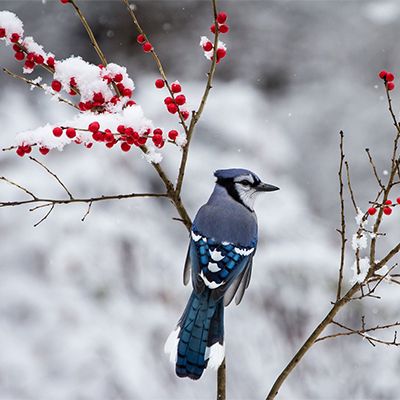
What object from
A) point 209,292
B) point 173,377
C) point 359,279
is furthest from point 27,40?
point 173,377

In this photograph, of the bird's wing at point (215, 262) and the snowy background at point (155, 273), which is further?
the snowy background at point (155, 273)

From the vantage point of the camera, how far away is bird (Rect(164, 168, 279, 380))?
57.0 inches

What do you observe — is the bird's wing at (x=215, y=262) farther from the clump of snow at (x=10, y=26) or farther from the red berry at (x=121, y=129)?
the clump of snow at (x=10, y=26)

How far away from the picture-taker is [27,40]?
55.2 inches

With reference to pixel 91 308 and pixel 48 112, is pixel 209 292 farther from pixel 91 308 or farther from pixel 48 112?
pixel 48 112

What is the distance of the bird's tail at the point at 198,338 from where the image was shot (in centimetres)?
133

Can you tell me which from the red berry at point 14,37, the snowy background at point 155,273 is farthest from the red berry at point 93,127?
the snowy background at point 155,273

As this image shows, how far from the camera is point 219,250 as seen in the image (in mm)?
1476

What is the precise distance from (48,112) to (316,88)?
2.54 meters

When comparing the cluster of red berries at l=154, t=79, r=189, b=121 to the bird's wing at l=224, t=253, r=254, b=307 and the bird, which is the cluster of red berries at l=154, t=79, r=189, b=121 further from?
the bird's wing at l=224, t=253, r=254, b=307

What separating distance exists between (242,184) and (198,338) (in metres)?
0.35

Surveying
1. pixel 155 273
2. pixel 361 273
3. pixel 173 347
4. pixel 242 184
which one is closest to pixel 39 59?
pixel 242 184

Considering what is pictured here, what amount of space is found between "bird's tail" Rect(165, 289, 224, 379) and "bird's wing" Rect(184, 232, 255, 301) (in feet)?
0.09

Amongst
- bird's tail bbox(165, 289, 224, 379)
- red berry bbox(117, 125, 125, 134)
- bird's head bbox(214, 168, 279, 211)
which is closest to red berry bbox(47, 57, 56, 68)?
red berry bbox(117, 125, 125, 134)
